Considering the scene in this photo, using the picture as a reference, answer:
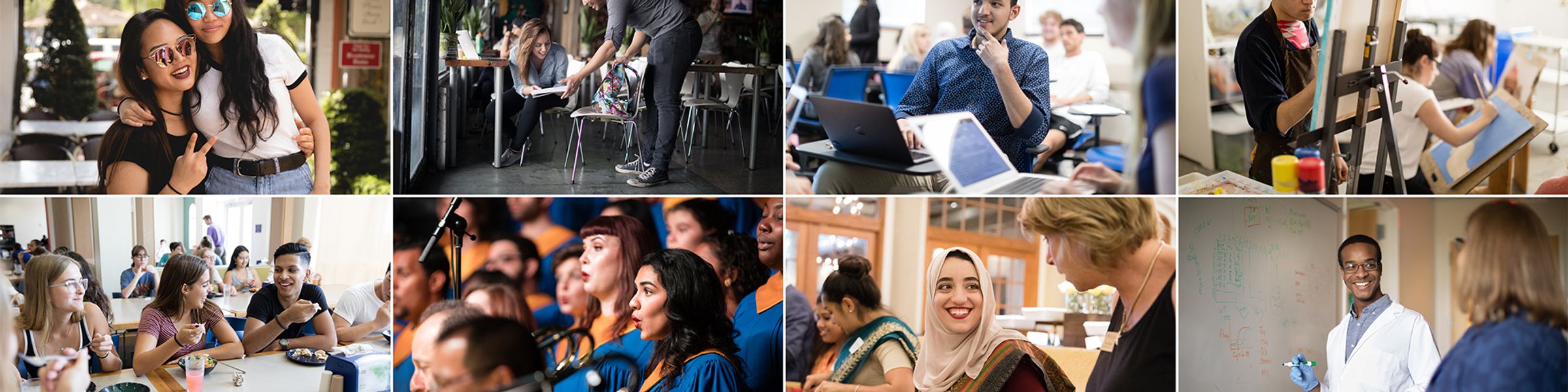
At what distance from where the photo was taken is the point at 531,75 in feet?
12.6

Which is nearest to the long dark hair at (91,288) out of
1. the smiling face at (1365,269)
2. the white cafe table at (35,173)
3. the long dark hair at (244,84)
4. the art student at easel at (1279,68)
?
the white cafe table at (35,173)

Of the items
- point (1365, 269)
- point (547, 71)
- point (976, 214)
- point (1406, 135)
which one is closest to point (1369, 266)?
point (1365, 269)

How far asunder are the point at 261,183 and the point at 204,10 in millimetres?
589

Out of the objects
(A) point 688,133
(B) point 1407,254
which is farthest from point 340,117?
(B) point 1407,254

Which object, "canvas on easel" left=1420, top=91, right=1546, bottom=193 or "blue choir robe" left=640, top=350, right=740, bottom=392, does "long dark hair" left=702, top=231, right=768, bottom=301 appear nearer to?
"blue choir robe" left=640, top=350, right=740, bottom=392

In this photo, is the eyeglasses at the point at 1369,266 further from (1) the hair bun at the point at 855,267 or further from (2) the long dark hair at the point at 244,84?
(2) the long dark hair at the point at 244,84

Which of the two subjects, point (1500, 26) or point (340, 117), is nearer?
point (340, 117)

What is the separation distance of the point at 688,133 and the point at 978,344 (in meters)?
1.26

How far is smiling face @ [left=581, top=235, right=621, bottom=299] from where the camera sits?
156 inches

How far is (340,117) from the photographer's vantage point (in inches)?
150

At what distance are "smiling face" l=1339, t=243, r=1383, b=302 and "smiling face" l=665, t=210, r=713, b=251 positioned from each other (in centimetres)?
230

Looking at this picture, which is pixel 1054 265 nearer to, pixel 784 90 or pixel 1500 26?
pixel 784 90

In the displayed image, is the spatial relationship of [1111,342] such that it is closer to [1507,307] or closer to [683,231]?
[1507,307]

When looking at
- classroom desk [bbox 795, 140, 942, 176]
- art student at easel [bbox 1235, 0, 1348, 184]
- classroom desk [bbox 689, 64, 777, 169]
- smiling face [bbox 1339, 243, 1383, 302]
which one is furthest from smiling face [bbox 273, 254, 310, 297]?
smiling face [bbox 1339, 243, 1383, 302]
